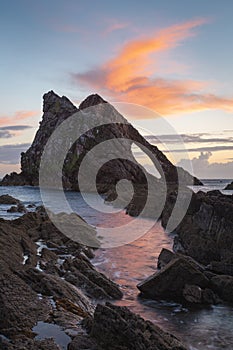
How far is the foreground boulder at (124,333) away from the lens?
7.13 metres

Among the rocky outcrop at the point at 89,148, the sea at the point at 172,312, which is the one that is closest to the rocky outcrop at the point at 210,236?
the sea at the point at 172,312

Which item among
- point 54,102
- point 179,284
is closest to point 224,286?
point 179,284

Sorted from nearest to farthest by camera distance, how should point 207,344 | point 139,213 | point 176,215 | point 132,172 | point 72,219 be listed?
point 207,344 < point 72,219 < point 176,215 < point 139,213 < point 132,172

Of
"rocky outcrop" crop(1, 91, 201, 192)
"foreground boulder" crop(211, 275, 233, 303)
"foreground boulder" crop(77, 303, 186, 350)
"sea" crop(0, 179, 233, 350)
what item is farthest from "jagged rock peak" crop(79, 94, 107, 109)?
"foreground boulder" crop(77, 303, 186, 350)

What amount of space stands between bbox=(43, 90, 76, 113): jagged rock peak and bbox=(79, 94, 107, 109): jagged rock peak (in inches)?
190

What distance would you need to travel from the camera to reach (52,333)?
Answer: 25.0 ft

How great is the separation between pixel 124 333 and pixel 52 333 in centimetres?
149

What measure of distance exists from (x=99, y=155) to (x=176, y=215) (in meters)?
79.6

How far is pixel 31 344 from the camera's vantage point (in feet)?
22.1

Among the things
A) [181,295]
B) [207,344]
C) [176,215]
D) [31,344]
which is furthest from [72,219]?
[31,344]

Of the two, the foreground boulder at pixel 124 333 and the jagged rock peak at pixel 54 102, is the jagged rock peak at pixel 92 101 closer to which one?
the jagged rock peak at pixel 54 102

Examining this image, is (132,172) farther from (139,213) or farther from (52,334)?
(52,334)

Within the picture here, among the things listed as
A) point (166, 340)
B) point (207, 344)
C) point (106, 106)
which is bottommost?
point (207, 344)

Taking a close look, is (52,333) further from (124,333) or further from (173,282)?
(173,282)
